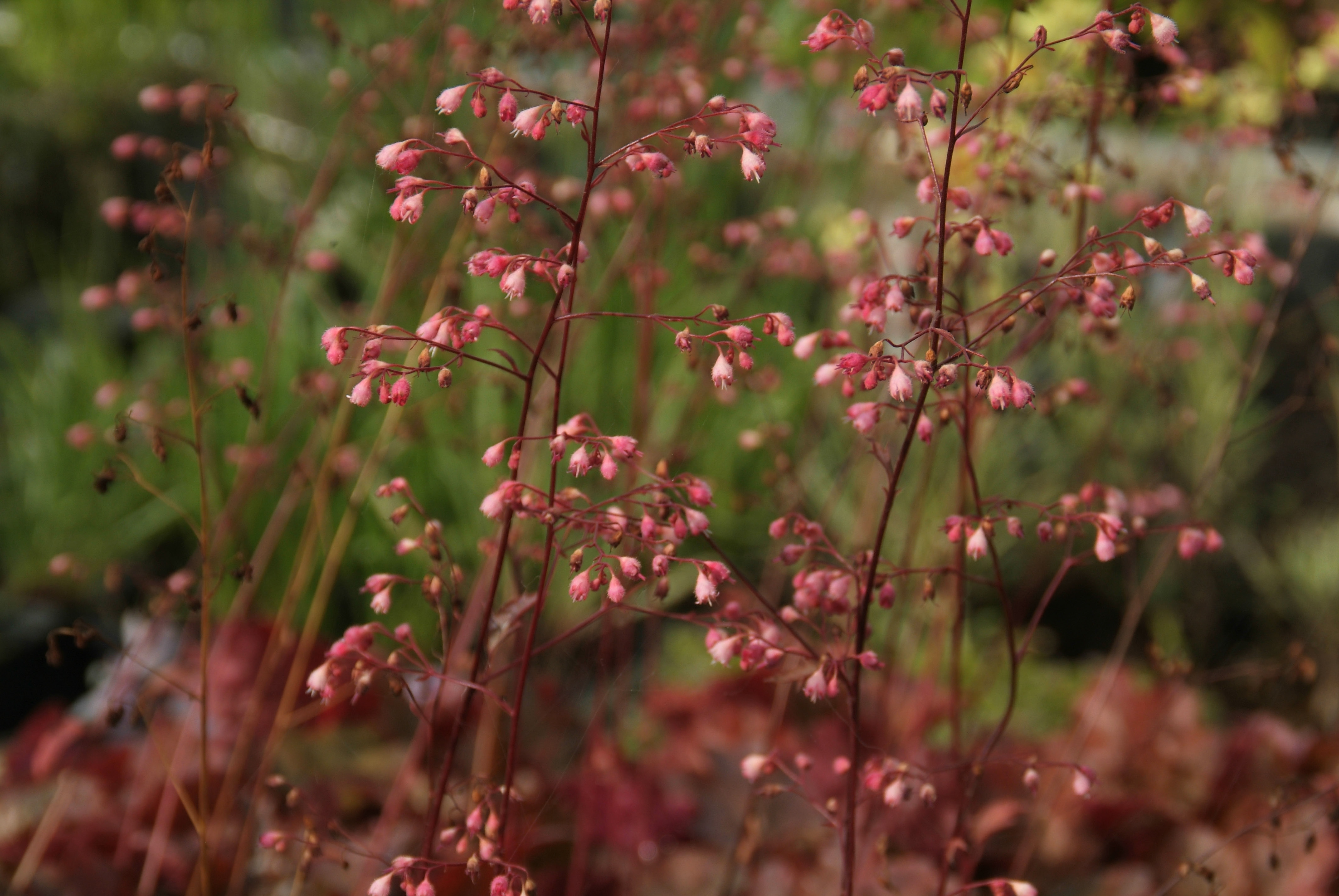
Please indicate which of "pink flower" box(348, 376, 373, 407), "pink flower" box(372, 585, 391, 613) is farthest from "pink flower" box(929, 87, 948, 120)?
"pink flower" box(372, 585, 391, 613)

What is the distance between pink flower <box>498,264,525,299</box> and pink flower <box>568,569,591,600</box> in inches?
9.0

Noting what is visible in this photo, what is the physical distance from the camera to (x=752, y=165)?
0.85 meters

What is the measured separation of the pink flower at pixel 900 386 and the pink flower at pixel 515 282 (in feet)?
0.97

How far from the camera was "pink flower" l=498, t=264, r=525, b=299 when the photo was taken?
2.77 ft

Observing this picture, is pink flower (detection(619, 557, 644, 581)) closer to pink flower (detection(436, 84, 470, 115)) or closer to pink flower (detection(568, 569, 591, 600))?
pink flower (detection(568, 569, 591, 600))

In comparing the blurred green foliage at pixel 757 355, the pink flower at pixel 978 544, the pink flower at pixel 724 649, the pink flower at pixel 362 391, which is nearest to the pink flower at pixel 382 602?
the pink flower at pixel 362 391

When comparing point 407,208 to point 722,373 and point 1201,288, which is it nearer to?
point 722,373

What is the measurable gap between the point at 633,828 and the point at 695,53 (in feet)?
4.43

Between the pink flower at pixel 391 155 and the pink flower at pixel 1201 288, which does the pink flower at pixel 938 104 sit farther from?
the pink flower at pixel 391 155

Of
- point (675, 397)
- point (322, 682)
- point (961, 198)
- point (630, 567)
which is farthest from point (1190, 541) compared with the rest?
point (675, 397)

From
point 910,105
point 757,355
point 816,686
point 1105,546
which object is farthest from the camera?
point 757,355

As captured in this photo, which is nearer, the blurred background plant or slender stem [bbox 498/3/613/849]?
slender stem [bbox 498/3/613/849]

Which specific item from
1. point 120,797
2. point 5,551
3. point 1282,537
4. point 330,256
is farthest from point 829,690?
point 1282,537

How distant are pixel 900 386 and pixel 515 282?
32 cm
